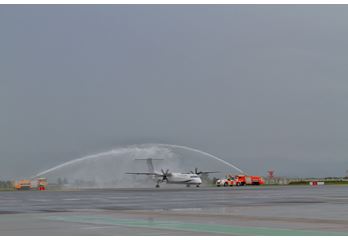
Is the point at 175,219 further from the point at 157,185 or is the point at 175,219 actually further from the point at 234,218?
the point at 157,185

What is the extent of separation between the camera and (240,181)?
137000 mm

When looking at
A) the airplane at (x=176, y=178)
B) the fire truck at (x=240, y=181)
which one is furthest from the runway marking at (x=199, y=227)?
the fire truck at (x=240, y=181)

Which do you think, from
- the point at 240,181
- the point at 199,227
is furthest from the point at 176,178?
the point at 199,227

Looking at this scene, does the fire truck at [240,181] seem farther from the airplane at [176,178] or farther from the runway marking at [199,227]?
the runway marking at [199,227]

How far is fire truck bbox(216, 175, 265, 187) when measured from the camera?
433 ft

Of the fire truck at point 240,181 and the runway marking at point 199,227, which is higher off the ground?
the fire truck at point 240,181

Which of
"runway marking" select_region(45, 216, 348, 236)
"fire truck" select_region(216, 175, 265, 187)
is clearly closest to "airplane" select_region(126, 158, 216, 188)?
"fire truck" select_region(216, 175, 265, 187)

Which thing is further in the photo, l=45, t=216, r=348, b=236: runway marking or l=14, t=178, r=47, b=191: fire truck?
l=14, t=178, r=47, b=191: fire truck

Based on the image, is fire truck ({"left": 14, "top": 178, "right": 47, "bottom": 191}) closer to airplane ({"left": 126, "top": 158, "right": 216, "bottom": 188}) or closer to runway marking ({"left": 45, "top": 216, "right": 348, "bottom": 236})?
airplane ({"left": 126, "top": 158, "right": 216, "bottom": 188})

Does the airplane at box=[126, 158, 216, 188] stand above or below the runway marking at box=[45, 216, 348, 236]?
above

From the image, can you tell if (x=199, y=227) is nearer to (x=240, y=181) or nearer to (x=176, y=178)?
(x=176, y=178)

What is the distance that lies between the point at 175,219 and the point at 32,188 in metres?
104

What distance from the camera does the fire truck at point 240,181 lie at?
132125 mm

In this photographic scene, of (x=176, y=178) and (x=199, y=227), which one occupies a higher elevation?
(x=176, y=178)
